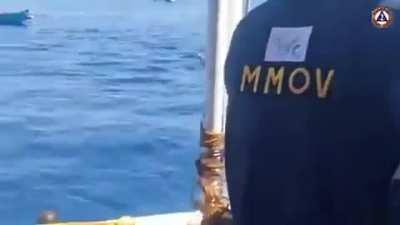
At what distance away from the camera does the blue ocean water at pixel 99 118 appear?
3490 millimetres

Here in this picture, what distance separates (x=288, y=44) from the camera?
70 centimetres

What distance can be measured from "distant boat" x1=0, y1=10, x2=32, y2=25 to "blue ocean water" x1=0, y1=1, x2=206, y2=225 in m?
0.09

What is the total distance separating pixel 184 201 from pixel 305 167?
276cm

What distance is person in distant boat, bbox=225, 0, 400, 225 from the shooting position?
63cm

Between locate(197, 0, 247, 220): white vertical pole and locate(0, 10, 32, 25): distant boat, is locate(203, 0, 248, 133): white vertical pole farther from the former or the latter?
locate(0, 10, 32, 25): distant boat

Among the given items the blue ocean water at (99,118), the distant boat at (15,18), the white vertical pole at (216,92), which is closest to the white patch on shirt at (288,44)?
the white vertical pole at (216,92)

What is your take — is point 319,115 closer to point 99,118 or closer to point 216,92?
point 216,92

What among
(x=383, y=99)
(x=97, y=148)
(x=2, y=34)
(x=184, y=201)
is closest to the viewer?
(x=383, y=99)

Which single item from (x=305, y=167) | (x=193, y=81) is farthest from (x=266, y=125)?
(x=193, y=81)

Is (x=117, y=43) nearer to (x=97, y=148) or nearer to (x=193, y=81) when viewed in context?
(x=193, y=81)

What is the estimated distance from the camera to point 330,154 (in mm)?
655

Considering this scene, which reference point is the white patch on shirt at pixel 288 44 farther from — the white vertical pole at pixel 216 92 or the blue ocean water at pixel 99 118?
the blue ocean water at pixel 99 118

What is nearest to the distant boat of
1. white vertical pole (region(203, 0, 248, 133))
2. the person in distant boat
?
white vertical pole (region(203, 0, 248, 133))

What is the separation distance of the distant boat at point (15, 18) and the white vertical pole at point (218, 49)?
7046mm
